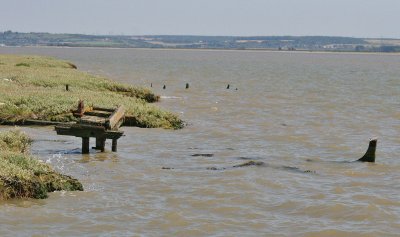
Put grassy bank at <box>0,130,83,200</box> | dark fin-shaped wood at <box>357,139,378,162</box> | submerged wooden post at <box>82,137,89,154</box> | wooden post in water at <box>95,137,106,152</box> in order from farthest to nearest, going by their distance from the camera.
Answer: dark fin-shaped wood at <box>357,139,378,162</box> → wooden post in water at <box>95,137,106,152</box> → submerged wooden post at <box>82,137,89,154</box> → grassy bank at <box>0,130,83,200</box>

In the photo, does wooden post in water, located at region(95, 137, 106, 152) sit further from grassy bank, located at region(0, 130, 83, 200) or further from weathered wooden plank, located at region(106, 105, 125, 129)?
grassy bank, located at region(0, 130, 83, 200)

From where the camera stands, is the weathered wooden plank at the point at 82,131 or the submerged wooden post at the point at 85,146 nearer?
the weathered wooden plank at the point at 82,131

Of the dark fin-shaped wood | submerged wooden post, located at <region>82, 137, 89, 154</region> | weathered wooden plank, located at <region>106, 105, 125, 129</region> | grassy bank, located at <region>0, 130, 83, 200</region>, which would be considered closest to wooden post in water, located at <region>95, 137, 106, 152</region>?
weathered wooden plank, located at <region>106, 105, 125, 129</region>

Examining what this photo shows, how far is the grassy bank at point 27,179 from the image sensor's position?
17.1 metres

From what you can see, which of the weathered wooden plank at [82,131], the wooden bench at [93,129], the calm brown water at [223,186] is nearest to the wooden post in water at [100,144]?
the wooden bench at [93,129]

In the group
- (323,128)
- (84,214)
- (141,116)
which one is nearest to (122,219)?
(84,214)

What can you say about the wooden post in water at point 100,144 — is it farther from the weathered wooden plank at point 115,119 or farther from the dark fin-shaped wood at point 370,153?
the dark fin-shaped wood at point 370,153

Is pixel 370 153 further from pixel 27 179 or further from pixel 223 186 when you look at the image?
pixel 27 179

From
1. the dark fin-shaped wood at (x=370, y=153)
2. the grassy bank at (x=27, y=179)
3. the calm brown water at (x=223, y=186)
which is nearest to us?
the calm brown water at (x=223, y=186)

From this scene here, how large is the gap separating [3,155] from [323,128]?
23.7 metres

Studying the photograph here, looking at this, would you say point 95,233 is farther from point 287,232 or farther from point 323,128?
point 323,128

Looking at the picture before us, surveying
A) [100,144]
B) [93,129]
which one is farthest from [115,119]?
[93,129]

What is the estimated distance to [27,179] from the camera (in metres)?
17.5

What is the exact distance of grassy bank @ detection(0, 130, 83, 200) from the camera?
1714cm
